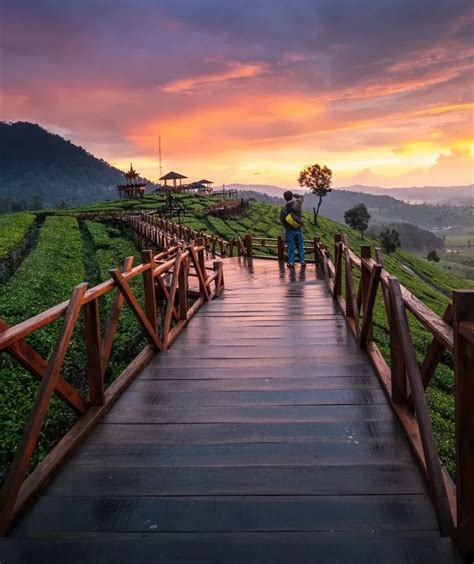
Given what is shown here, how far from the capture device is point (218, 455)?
3104 millimetres

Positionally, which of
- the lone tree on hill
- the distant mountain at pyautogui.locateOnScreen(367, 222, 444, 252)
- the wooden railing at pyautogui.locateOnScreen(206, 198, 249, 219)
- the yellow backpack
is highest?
the lone tree on hill

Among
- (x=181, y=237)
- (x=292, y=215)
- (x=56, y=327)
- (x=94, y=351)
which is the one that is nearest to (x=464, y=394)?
(x=94, y=351)

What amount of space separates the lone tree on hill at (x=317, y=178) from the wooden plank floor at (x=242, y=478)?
184 feet

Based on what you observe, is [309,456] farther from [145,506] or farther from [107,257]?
[107,257]

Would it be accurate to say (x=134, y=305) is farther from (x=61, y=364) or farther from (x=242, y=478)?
(x=242, y=478)

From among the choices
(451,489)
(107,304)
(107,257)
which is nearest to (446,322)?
(451,489)

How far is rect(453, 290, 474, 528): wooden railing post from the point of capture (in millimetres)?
2084

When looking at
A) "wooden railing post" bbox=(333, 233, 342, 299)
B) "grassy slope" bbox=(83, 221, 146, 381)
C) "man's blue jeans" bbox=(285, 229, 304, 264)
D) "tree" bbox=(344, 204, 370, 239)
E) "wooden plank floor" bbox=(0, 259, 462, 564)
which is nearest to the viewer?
"wooden plank floor" bbox=(0, 259, 462, 564)

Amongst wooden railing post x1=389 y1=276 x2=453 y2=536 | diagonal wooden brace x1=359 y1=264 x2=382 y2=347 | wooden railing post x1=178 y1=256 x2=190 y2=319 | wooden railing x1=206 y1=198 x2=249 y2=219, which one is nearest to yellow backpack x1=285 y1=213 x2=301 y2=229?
wooden railing post x1=178 y1=256 x2=190 y2=319

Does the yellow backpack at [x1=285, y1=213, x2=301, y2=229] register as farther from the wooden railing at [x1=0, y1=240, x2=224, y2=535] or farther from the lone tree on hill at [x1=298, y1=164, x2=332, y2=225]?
the lone tree on hill at [x1=298, y1=164, x2=332, y2=225]

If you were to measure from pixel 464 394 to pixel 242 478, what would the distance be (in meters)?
1.45

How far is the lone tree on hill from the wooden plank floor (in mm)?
56074

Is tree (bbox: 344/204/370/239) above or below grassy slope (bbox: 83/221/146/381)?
above

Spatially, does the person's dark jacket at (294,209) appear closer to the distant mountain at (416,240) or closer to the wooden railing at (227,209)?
the wooden railing at (227,209)
